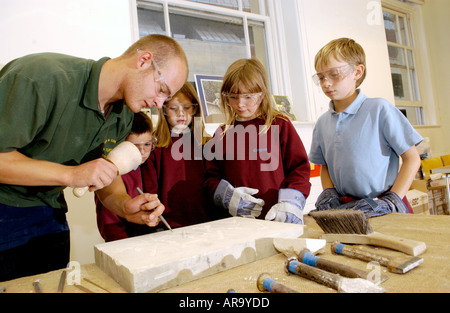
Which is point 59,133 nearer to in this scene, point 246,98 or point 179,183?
point 179,183

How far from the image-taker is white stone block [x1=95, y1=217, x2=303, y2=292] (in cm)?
74

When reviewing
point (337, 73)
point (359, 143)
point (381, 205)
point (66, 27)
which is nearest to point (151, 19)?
point (66, 27)

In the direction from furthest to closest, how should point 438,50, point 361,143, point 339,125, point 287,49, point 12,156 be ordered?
1. point 438,50
2. point 287,49
3. point 339,125
4. point 361,143
5. point 12,156

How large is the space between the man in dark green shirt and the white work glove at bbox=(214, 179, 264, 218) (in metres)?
0.43

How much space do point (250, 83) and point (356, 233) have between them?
3.02 ft

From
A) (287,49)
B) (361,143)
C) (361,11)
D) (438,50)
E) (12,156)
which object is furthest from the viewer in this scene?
(438,50)

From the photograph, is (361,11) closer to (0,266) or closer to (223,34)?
(223,34)

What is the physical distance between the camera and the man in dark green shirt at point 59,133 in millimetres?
931

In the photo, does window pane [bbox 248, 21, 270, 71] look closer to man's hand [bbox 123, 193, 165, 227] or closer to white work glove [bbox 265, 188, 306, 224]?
white work glove [bbox 265, 188, 306, 224]

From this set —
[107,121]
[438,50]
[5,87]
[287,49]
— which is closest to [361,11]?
[287,49]

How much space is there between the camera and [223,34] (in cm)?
322

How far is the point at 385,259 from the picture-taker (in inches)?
30.4

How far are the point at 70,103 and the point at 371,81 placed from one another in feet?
12.9

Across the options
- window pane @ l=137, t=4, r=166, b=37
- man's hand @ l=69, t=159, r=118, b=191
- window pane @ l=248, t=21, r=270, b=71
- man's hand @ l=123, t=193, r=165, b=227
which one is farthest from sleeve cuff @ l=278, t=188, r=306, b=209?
window pane @ l=248, t=21, r=270, b=71
